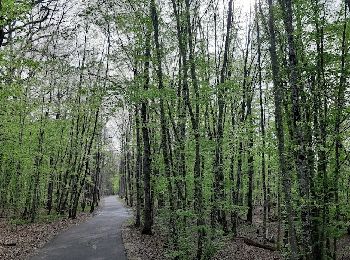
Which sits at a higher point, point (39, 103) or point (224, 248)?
point (39, 103)

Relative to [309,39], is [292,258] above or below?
below

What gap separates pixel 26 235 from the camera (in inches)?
711

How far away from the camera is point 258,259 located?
52.2ft

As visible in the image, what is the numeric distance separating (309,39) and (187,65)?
4283 mm

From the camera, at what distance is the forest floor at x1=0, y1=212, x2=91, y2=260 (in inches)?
559

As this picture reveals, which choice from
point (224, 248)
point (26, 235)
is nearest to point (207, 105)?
point (224, 248)

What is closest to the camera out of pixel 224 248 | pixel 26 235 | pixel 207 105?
pixel 207 105

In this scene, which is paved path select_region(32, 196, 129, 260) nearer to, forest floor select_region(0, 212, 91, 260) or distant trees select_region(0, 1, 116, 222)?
forest floor select_region(0, 212, 91, 260)

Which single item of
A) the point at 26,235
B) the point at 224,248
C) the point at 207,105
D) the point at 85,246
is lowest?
the point at 224,248

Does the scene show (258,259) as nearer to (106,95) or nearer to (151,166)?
(151,166)

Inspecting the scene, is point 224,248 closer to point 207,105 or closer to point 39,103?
point 207,105

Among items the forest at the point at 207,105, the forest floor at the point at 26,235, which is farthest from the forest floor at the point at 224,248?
the forest floor at the point at 26,235

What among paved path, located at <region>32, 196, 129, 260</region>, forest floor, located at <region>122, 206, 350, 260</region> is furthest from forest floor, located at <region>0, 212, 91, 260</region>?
forest floor, located at <region>122, 206, 350, 260</region>

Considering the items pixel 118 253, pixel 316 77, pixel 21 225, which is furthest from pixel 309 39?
pixel 21 225
